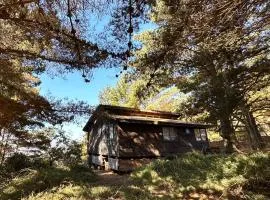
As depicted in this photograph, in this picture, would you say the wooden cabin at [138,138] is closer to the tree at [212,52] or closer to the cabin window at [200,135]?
the cabin window at [200,135]

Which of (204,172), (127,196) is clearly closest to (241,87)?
(204,172)

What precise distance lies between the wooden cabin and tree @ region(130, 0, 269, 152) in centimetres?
390

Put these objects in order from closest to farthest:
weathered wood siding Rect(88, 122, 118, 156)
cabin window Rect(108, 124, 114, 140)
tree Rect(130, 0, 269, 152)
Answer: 1. tree Rect(130, 0, 269, 152)
2. weathered wood siding Rect(88, 122, 118, 156)
3. cabin window Rect(108, 124, 114, 140)

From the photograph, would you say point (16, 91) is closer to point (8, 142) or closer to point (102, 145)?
point (8, 142)

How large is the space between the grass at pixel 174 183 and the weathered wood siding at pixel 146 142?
713 cm

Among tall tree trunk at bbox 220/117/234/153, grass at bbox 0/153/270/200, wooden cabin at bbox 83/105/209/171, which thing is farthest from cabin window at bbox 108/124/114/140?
grass at bbox 0/153/270/200

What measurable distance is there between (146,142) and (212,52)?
1024 centimetres

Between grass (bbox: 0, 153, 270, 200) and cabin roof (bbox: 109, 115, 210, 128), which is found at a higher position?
cabin roof (bbox: 109, 115, 210, 128)

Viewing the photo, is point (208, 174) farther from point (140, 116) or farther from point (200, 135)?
point (200, 135)

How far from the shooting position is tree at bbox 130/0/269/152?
8.97 m

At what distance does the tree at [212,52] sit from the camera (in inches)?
353

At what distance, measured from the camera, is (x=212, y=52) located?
586 inches

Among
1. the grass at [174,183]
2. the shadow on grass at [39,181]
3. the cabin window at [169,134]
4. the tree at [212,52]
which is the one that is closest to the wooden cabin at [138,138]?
the cabin window at [169,134]

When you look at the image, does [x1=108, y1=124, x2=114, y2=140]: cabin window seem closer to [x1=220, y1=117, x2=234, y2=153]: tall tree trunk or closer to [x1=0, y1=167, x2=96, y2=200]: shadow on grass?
[x1=0, y1=167, x2=96, y2=200]: shadow on grass
